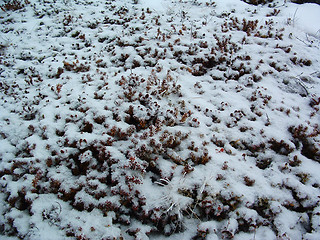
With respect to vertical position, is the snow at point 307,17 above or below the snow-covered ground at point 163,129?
above

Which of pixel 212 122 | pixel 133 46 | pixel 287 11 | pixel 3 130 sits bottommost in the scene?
pixel 3 130

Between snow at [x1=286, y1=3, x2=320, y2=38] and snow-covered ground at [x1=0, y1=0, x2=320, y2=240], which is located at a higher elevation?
snow at [x1=286, y1=3, x2=320, y2=38]

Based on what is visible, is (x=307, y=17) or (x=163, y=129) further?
(x=307, y=17)

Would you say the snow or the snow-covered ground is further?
the snow

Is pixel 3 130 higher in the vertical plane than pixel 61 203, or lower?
higher

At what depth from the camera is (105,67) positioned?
6223mm

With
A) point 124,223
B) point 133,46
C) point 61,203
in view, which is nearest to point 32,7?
point 133,46

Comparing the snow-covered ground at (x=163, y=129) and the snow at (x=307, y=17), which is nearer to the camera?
the snow-covered ground at (x=163, y=129)

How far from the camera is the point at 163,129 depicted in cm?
454

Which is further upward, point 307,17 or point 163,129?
point 307,17

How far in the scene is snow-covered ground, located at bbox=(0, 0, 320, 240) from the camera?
11.2 ft

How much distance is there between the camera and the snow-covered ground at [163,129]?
342 cm

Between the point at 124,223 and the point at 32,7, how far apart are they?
10.3m

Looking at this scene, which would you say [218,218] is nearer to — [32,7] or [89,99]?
[89,99]
